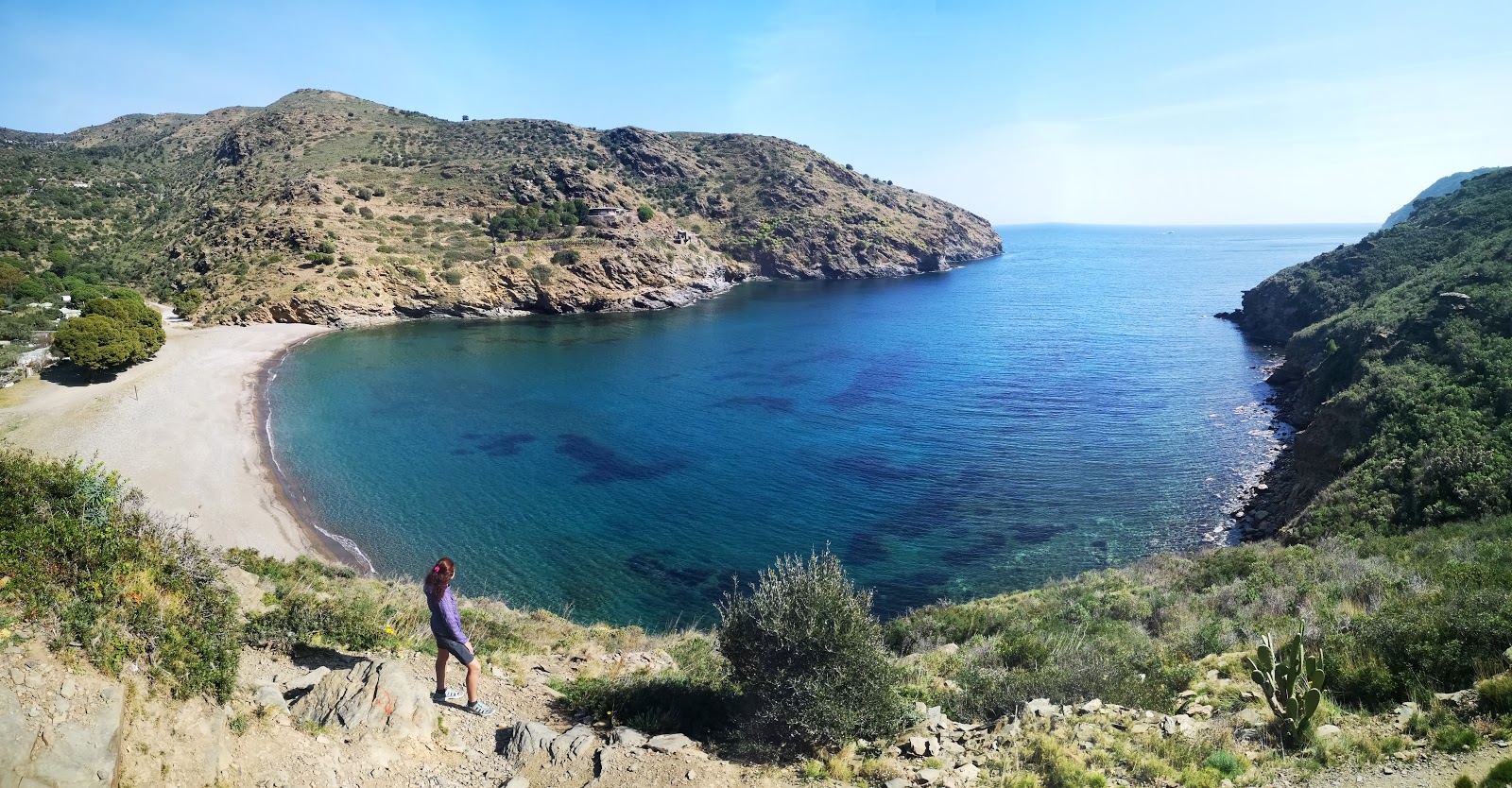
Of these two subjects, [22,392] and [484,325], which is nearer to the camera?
[22,392]

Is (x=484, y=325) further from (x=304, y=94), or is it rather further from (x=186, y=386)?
(x=304, y=94)

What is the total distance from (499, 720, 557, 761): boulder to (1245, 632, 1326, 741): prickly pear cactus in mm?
8287

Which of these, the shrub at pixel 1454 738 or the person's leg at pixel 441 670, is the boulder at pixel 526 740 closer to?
the person's leg at pixel 441 670

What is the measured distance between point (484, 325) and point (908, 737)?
2561 inches

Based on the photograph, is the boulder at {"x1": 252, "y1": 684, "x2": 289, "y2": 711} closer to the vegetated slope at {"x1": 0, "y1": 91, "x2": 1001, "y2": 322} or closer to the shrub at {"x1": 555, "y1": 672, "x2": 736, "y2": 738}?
the shrub at {"x1": 555, "y1": 672, "x2": 736, "y2": 738}

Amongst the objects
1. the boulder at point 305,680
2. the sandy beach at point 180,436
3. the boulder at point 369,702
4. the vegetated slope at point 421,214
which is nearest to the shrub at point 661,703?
the boulder at point 369,702

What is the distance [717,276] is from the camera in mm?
95312

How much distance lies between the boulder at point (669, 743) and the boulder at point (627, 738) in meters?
0.10

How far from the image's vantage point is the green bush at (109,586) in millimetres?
6137

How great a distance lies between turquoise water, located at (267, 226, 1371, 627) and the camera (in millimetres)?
22172

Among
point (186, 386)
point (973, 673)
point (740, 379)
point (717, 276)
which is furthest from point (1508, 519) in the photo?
point (717, 276)

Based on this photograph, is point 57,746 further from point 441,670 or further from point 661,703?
point 661,703

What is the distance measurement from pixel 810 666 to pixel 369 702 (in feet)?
16.5

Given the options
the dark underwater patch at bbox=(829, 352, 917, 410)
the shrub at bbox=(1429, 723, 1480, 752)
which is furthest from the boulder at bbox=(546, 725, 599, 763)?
the dark underwater patch at bbox=(829, 352, 917, 410)
